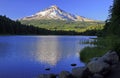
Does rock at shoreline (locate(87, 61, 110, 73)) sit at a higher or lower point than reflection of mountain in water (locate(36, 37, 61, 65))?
A: higher

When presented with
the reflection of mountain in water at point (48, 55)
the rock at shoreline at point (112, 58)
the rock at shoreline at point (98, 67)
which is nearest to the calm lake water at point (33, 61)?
the reflection of mountain in water at point (48, 55)

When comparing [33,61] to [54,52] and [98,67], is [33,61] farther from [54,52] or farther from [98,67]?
[98,67]

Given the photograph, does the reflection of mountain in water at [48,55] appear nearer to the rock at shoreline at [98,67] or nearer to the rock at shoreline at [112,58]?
the rock at shoreline at [112,58]

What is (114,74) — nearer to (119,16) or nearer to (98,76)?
(98,76)

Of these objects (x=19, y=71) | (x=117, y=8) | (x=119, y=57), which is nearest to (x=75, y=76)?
(x=119, y=57)

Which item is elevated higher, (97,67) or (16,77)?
Answer: (97,67)

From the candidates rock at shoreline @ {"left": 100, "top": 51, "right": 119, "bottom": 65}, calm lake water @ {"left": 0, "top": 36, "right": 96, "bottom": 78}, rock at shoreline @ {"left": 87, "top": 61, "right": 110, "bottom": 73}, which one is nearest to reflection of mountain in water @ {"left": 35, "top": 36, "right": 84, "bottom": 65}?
calm lake water @ {"left": 0, "top": 36, "right": 96, "bottom": 78}

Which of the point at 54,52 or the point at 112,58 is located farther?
the point at 54,52

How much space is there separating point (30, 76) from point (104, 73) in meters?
9.80

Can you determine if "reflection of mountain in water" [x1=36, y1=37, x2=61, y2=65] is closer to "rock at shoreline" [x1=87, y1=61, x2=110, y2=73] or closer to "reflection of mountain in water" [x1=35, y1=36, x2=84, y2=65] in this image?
"reflection of mountain in water" [x1=35, y1=36, x2=84, y2=65]

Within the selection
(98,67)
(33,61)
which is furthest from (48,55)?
(98,67)

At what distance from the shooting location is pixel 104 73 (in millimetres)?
22359

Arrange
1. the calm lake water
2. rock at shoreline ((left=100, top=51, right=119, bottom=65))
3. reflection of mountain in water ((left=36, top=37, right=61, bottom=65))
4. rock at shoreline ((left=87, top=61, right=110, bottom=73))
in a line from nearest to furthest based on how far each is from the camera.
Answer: rock at shoreline ((left=87, top=61, right=110, bottom=73)) → rock at shoreline ((left=100, top=51, right=119, bottom=65)) → the calm lake water → reflection of mountain in water ((left=36, top=37, right=61, bottom=65))

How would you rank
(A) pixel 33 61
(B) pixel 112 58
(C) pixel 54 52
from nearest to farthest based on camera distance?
(B) pixel 112 58 → (A) pixel 33 61 → (C) pixel 54 52
